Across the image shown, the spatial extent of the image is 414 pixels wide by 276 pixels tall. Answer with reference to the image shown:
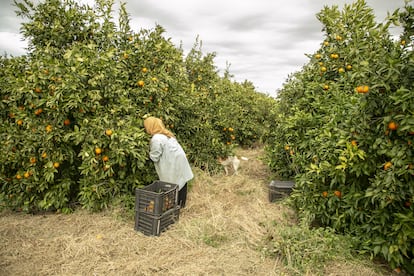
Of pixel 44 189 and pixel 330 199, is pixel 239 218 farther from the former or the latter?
pixel 44 189

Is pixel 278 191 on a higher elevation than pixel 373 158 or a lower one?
lower

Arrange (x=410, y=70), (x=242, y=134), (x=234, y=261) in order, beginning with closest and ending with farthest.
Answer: (x=410, y=70) → (x=234, y=261) → (x=242, y=134)

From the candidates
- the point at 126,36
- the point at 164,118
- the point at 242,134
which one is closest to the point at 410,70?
the point at 164,118

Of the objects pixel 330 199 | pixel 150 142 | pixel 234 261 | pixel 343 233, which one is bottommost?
pixel 234 261

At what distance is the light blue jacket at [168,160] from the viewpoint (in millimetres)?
3551

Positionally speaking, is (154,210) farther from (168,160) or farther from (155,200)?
(168,160)

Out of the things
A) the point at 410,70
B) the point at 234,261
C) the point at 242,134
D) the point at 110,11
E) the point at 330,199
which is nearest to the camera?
the point at 410,70

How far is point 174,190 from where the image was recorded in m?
3.47

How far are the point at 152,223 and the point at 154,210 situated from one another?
0.52 feet

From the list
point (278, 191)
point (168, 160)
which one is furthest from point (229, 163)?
point (168, 160)

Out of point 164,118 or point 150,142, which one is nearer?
point 150,142

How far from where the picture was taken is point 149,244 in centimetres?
304

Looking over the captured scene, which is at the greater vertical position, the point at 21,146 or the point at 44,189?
the point at 21,146

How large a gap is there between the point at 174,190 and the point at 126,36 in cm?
231
